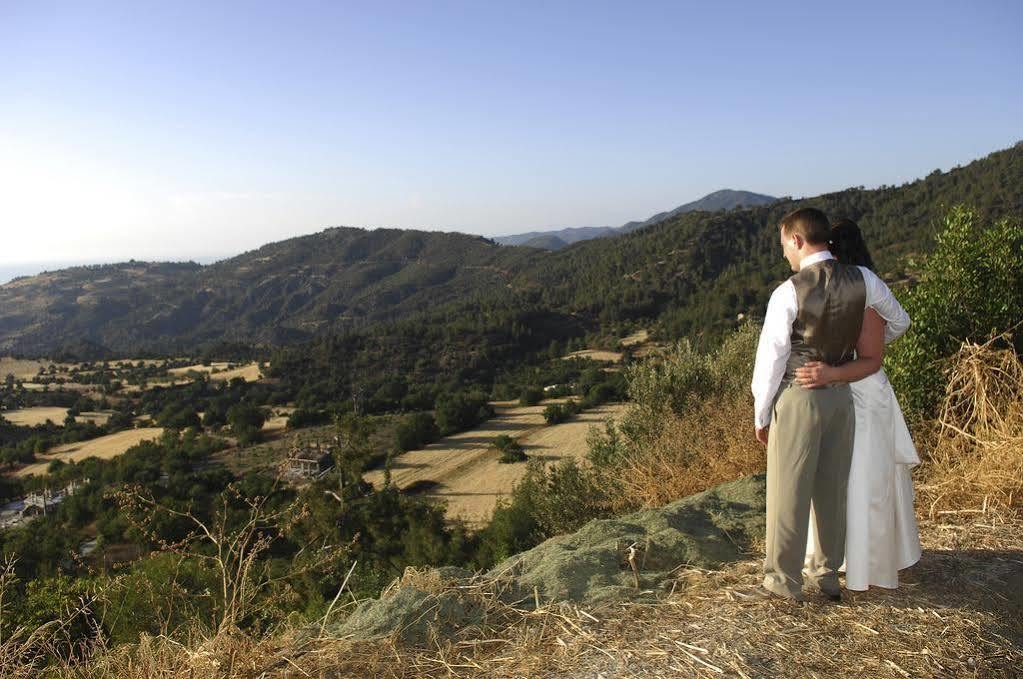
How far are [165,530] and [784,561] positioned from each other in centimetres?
2329

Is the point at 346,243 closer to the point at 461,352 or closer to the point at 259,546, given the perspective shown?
the point at 461,352

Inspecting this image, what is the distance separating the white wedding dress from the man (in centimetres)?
9

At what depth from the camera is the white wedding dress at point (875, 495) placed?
296 cm

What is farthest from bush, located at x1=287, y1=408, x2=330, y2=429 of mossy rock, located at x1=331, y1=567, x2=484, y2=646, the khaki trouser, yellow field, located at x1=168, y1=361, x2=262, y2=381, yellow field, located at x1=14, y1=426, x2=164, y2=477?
the khaki trouser

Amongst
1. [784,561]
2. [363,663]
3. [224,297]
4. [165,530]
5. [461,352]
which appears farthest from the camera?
[224,297]

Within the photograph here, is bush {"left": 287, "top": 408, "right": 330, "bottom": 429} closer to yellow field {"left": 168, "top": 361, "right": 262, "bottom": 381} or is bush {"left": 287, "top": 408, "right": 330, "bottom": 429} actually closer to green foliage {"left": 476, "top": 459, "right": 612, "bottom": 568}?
yellow field {"left": 168, "top": 361, "right": 262, "bottom": 381}

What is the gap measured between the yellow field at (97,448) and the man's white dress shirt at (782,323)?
1783 inches

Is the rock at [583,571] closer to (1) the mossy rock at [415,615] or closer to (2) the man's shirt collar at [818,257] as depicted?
(1) the mossy rock at [415,615]

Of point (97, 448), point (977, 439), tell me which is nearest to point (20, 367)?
point (97, 448)

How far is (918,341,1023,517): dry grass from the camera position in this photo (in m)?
4.17

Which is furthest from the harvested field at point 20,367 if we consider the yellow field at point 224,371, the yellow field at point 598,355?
the yellow field at point 598,355

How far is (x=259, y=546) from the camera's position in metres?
2.92

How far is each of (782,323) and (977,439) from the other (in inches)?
124

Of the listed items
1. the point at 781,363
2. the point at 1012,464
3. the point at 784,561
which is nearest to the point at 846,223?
the point at 781,363
